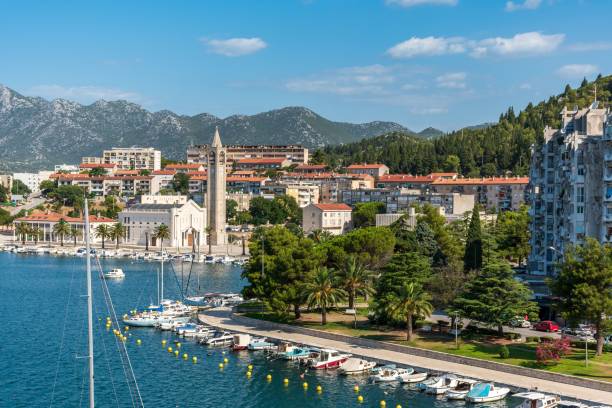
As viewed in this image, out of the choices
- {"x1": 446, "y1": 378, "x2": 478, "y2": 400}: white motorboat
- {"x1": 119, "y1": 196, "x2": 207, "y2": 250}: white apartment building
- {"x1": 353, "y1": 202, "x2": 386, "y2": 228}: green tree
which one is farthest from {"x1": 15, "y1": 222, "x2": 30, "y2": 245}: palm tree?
{"x1": 446, "y1": 378, "x2": 478, "y2": 400}: white motorboat

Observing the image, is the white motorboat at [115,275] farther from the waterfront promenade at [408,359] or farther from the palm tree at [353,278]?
the palm tree at [353,278]

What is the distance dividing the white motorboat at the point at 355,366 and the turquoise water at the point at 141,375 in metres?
0.97

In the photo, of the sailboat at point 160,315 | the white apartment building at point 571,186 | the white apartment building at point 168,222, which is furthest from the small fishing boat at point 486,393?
the white apartment building at point 168,222

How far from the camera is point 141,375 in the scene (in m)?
58.2

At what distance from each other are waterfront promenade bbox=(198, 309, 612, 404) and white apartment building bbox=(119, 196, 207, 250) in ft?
305

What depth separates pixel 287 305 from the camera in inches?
2753

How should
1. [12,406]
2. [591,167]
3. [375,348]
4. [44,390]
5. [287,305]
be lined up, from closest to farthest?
[12,406]
[44,390]
[375,348]
[287,305]
[591,167]

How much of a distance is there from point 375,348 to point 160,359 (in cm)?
1729

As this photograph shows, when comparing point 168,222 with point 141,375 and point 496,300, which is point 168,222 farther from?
point 496,300

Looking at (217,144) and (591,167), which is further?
(217,144)

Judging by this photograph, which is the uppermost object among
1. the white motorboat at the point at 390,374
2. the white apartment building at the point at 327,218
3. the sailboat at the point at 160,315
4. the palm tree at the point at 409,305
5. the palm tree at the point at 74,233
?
the white apartment building at the point at 327,218

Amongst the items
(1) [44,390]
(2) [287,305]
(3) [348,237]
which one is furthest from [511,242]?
(1) [44,390]

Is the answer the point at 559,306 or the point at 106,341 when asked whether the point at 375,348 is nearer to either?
the point at 559,306

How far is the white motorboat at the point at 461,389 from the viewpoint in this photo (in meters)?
51.1
